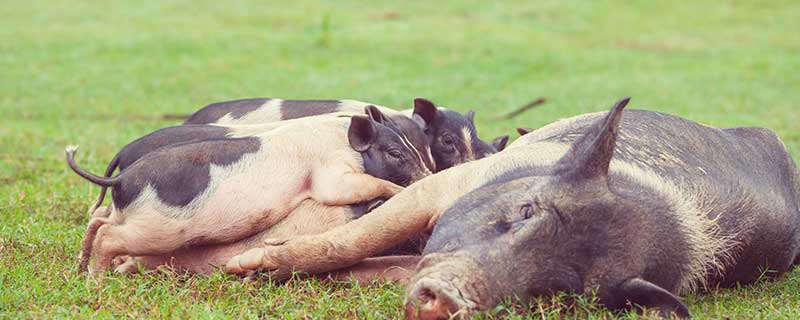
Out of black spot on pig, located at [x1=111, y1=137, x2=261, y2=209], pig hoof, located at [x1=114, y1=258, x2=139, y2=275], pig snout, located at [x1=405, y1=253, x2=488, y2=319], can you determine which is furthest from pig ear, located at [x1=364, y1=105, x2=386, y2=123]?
pig snout, located at [x1=405, y1=253, x2=488, y2=319]

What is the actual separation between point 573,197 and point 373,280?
42.7 inches

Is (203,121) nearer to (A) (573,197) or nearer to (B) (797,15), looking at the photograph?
(A) (573,197)

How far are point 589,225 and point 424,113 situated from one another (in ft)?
8.07

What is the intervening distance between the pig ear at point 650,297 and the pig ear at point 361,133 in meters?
1.74

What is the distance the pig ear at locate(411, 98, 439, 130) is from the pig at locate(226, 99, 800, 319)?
40.9 inches

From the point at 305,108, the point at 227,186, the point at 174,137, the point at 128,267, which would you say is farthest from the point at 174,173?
the point at 305,108

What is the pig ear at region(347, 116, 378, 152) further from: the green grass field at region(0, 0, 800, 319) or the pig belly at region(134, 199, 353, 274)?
the green grass field at region(0, 0, 800, 319)

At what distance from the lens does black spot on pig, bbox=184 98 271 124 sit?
6445mm

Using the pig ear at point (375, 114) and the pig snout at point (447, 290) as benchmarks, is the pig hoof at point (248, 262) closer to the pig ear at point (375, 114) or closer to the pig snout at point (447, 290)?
the pig snout at point (447, 290)

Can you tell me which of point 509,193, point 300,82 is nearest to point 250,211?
point 509,193

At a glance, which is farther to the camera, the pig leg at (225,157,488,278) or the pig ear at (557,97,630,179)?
the pig leg at (225,157,488,278)

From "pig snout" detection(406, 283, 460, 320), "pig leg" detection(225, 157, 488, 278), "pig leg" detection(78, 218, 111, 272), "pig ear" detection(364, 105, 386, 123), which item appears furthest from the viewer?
"pig ear" detection(364, 105, 386, 123)

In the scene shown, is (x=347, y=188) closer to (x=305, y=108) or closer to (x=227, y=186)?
(x=227, y=186)

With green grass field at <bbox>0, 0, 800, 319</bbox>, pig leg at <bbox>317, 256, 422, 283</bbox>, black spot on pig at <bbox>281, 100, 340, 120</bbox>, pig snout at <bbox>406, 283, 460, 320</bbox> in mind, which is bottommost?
green grass field at <bbox>0, 0, 800, 319</bbox>
